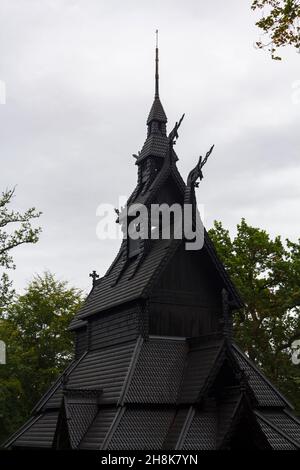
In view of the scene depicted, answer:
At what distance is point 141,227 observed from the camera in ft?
85.0

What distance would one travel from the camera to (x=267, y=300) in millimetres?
41469

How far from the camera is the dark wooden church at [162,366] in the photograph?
65.6ft

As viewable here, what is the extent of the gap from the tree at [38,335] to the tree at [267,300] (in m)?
13.7

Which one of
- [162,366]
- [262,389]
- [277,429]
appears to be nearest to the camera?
[162,366]

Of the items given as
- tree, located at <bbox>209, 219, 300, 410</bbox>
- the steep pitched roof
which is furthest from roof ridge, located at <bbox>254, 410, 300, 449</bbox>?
tree, located at <bbox>209, 219, 300, 410</bbox>

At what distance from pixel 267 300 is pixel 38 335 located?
62.9ft

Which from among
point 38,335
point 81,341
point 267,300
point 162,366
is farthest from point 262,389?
point 38,335

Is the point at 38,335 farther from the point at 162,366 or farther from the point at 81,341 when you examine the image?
the point at 162,366

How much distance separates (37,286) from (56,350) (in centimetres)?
723

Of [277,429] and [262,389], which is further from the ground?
[262,389]

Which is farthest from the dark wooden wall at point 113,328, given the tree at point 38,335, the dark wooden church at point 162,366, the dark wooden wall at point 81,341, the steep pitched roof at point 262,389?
the tree at point 38,335

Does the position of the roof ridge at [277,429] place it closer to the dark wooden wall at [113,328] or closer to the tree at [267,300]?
the dark wooden wall at [113,328]
